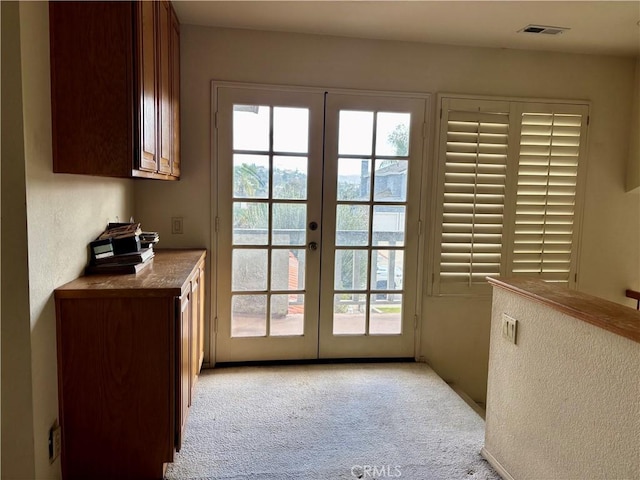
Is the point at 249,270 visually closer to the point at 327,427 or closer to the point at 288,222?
the point at 288,222

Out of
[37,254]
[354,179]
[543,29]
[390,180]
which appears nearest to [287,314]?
[354,179]

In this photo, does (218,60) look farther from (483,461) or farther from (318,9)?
(483,461)

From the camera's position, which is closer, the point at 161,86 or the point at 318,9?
the point at 161,86

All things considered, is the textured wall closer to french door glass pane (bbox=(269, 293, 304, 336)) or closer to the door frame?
the door frame

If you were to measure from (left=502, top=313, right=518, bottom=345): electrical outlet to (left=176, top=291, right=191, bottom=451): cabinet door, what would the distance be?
145 cm

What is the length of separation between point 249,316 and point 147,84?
5.67 feet

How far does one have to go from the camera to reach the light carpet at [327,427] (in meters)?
1.89

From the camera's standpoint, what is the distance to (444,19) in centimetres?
257

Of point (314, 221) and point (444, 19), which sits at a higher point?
point (444, 19)

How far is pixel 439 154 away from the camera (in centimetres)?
300

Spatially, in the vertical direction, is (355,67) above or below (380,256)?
above

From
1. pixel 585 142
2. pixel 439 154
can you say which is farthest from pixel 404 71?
pixel 585 142

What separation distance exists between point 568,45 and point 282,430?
3.29 m

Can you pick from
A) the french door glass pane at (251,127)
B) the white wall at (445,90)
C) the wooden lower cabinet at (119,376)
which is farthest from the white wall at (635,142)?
the wooden lower cabinet at (119,376)
